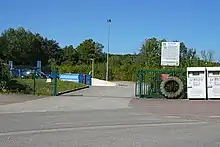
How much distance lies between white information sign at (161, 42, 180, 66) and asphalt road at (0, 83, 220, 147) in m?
10.2

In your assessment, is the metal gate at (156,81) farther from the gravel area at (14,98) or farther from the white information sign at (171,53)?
the gravel area at (14,98)

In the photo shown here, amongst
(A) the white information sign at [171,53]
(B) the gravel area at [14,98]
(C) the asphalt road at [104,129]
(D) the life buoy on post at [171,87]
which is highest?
(A) the white information sign at [171,53]

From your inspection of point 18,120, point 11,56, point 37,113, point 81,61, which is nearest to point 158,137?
point 18,120

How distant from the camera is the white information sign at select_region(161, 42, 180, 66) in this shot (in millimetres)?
27755

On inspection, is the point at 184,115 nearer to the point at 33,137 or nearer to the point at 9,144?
the point at 33,137

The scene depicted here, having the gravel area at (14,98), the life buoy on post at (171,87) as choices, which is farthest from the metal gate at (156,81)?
the gravel area at (14,98)

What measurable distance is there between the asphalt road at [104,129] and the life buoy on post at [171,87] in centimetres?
680

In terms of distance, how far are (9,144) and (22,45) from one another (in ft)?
287

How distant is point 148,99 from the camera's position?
24.4 m

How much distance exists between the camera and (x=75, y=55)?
11362 cm

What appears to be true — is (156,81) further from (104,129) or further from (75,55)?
(75,55)

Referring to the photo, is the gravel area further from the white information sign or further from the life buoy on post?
the white information sign

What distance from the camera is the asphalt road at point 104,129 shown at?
32.1ft

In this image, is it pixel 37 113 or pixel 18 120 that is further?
pixel 37 113
